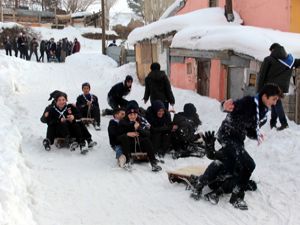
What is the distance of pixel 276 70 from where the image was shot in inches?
337

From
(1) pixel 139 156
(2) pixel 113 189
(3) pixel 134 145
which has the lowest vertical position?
(2) pixel 113 189

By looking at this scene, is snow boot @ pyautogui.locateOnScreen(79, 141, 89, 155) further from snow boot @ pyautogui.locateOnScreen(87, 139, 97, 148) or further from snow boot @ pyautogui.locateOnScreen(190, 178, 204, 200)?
snow boot @ pyautogui.locateOnScreen(190, 178, 204, 200)

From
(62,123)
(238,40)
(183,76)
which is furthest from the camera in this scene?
(183,76)

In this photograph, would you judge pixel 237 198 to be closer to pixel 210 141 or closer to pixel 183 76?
pixel 210 141

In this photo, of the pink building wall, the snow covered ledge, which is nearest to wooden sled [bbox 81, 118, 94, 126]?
the snow covered ledge

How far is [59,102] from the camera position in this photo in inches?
347

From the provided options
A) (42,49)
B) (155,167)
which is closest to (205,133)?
(155,167)

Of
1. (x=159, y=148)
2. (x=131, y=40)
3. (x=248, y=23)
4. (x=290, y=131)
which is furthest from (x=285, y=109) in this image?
(x=131, y=40)

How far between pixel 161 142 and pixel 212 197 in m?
2.47

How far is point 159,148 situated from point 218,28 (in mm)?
5801

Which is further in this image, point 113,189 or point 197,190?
point 113,189

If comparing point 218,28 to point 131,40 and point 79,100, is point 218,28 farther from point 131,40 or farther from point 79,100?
point 131,40

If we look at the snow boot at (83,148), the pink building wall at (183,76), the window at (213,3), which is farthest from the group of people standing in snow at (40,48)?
the snow boot at (83,148)

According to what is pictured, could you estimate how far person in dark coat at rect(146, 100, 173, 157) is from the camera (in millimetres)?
8305
